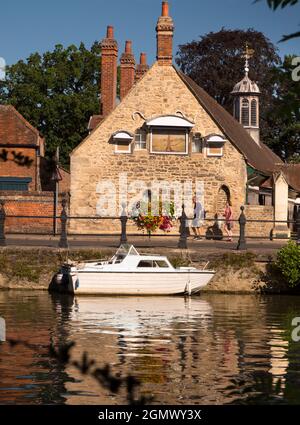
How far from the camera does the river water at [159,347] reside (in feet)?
41.3

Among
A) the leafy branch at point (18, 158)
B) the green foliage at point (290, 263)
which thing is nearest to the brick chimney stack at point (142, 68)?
the green foliage at point (290, 263)

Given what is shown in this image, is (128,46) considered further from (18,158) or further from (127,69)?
(18,158)

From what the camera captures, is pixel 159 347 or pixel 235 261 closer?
pixel 159 347

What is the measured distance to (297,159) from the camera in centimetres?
6194

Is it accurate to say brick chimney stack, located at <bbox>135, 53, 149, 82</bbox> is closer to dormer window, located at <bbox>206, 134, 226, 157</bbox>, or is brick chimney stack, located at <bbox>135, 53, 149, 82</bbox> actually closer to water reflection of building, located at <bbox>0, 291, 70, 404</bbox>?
dormer window, located at <bbox>206, 134, 226, 157</bbox>

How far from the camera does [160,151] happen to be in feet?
122

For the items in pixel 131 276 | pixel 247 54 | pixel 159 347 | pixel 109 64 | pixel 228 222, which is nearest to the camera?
pixel 159 347

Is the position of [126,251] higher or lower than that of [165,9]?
lower

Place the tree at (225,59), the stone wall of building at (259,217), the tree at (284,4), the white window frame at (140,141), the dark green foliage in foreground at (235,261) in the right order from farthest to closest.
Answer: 1. the tree at (225,59)
2. the white window frame at (140,141)
3. the stone wall of building at (259,217)
4. the dark green foliage in foreground at (235,261)
5. the tree at (284,4)

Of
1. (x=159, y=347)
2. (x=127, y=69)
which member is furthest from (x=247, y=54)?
(x=159, y=347)

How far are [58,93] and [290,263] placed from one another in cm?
3210

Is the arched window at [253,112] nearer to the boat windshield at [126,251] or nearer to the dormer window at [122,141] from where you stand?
the dormer window at [122,141]

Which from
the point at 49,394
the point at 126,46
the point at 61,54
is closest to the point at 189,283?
the point at 49,394
